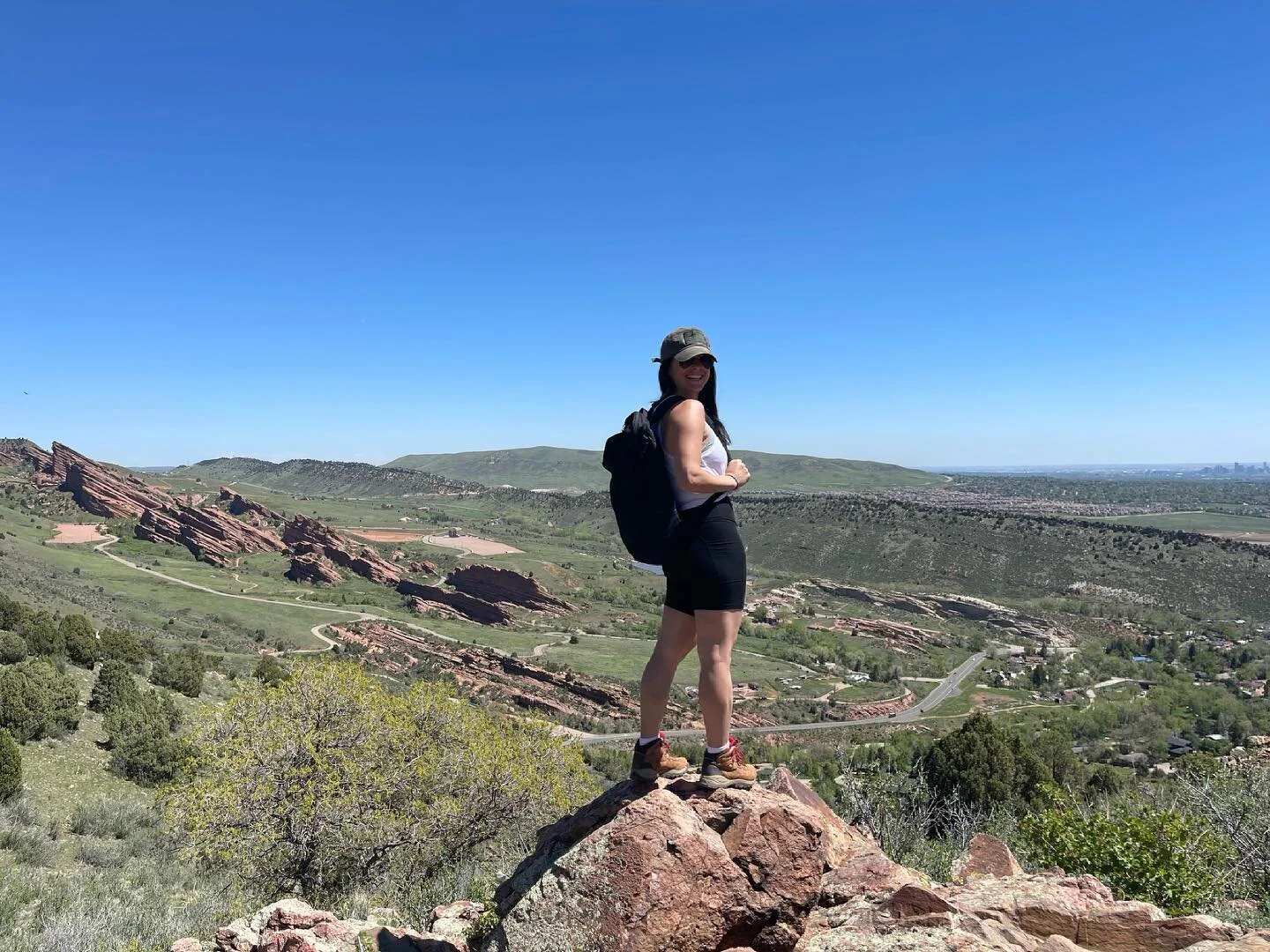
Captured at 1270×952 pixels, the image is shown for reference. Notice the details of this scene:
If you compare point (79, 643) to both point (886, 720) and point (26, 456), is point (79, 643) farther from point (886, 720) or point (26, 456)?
point (26, 456)

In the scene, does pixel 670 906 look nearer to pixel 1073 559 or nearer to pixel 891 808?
pixel 891 808

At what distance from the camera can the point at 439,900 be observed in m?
8.43

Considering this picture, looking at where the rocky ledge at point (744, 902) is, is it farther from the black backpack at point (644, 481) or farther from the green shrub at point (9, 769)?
the green shrub at point (9, 769)

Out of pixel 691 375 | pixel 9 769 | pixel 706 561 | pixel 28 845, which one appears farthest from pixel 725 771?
pixel 9 769

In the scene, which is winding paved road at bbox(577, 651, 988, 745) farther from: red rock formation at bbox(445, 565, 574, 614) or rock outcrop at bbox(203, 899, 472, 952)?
rock outcrop at bbox(203, 899, 472, 952)

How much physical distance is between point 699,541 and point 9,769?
609 inches

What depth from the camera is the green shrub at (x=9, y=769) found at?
41.8 feet

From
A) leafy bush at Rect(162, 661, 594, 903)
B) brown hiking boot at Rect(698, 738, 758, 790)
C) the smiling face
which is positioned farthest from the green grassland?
the smiling face

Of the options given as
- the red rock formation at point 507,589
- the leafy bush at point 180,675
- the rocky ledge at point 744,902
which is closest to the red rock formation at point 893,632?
the red rock formation at point 507,589

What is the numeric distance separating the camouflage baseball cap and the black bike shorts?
101 cm

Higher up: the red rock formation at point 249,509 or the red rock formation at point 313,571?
the red rock formation at point 249,509

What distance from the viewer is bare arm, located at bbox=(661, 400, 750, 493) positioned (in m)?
4.34

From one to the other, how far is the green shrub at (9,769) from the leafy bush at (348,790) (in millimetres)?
4248

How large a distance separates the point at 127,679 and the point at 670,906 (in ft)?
74.2
